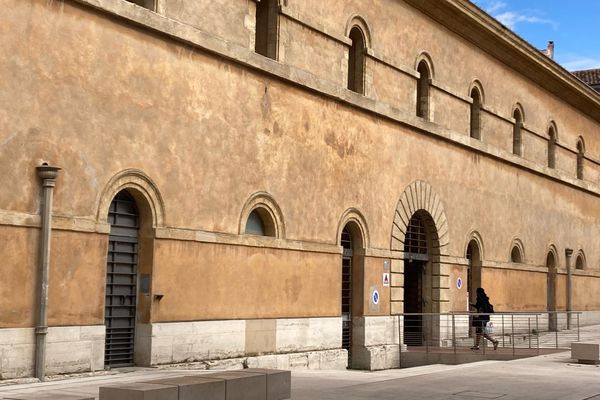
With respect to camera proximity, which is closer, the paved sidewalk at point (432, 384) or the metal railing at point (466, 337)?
the paved sidewalk at point (432, 384)

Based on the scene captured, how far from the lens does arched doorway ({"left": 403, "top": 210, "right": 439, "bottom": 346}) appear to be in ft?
74.8

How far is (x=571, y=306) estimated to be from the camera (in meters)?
32.2

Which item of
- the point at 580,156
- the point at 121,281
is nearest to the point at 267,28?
the point at 121,281

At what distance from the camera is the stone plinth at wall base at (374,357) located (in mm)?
19625

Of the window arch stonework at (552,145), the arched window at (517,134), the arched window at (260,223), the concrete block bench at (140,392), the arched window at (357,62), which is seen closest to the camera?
the concrete block bench at (140,392)

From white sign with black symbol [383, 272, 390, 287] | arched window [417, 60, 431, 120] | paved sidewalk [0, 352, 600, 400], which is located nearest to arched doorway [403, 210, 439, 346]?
white sign with black symbol [383, 272, 390, 287]

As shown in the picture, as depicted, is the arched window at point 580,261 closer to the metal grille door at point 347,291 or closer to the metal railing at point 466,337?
the metal railing at point 466,337

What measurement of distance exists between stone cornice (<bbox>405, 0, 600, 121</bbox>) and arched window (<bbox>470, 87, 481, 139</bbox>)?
59.1 inches

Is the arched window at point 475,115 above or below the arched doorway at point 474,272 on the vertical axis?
above

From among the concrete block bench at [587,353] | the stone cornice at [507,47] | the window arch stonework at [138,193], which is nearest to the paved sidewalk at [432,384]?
the concrete block bench at [587,353]

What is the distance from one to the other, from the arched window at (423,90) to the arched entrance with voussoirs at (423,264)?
202 cm

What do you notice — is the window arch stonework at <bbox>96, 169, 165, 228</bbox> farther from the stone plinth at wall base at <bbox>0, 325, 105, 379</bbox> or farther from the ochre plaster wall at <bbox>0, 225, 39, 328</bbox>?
the stone plinth at wall base at <bbox>0, 325, 105, 379</bbox>

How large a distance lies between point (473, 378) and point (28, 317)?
7270mm

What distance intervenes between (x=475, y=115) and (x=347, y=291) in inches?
349
